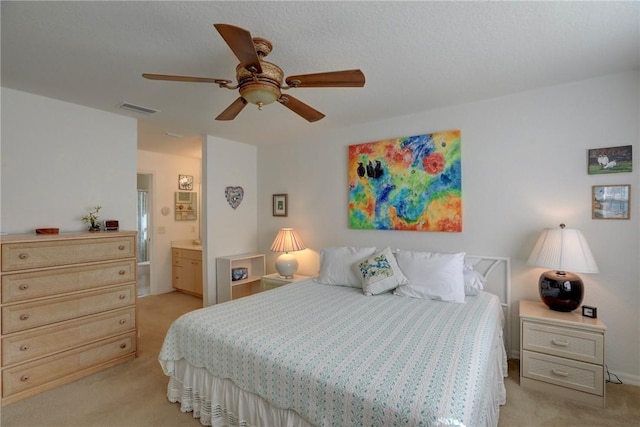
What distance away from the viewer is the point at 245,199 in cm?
439

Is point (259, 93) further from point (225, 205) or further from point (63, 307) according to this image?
point (225, 205)

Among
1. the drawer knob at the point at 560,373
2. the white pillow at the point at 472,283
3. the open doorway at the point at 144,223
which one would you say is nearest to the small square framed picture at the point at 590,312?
the drawer knob at the point at 560,373

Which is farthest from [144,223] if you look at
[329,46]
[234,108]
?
[329,46]

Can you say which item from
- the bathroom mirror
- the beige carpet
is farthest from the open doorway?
the beige carpet

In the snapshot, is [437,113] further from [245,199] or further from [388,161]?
[245,199]

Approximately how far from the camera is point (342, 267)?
3.03 meters

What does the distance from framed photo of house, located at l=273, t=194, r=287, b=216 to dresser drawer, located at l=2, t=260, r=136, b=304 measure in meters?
1.96

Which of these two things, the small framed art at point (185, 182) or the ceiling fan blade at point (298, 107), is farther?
the small framed art at point (185, 182)

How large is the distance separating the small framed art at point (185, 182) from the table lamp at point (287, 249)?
2.67 metres

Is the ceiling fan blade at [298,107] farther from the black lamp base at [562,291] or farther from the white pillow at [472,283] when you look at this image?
the black lamp base at [562,291]

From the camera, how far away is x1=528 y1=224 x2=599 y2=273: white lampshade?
2158 mm

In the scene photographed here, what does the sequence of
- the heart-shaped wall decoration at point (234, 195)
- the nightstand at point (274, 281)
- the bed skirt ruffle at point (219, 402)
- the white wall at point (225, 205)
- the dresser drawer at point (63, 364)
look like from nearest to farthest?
the bed skirt ruffle at point (219, 402) < the dresser drawer at point (63, 364) < the nightstand at point (274, 281) < the white wall at point (225, 205) < the heart-shaped wall decoration at point (234, 195)

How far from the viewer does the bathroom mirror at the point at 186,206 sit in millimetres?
5340

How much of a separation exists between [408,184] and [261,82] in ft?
6.69
